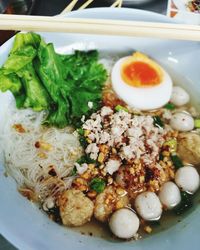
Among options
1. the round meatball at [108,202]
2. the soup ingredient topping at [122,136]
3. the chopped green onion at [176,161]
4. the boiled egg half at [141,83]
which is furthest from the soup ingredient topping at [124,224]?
the boiled egg half at [141,83]

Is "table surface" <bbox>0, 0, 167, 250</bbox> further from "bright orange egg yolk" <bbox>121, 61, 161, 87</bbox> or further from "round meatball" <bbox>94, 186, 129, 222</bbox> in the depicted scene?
"round meatball" <bbox>94, 186, 129, 222</bbox>

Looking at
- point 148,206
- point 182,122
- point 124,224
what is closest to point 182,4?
point 182,122

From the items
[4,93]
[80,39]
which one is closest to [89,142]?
[4,93]

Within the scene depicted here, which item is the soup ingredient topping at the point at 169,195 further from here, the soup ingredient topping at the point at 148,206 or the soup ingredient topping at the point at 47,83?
the soup ingredient topping at the point at 47,83

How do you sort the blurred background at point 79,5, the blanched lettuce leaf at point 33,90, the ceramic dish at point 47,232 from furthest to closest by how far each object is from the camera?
the blurred background at point 79,5 → the blanched lettuce leaf at point 33,90 → the ceramic dish at point 47,232

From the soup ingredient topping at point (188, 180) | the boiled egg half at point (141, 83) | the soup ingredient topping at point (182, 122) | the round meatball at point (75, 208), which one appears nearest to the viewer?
the round meatball at point (75, 208)

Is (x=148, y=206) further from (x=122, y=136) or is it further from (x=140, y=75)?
(x=140, y=75)
